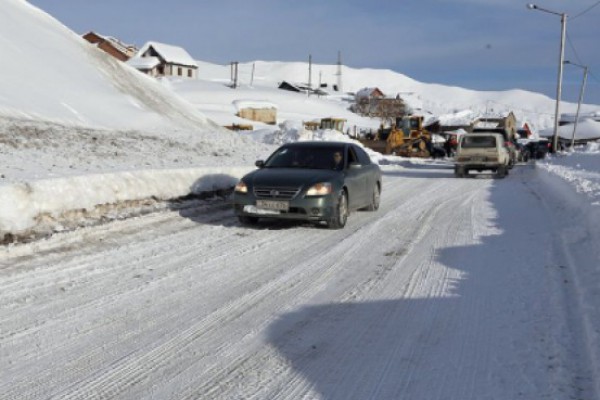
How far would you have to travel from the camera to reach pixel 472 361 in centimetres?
443

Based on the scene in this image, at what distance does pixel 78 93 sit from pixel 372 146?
1806 cm

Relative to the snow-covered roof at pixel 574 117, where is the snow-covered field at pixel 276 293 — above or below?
below

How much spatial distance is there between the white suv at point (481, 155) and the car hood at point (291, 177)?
14493mm

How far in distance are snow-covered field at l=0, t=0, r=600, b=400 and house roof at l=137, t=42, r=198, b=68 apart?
92334mm

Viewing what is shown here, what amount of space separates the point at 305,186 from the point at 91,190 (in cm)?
390

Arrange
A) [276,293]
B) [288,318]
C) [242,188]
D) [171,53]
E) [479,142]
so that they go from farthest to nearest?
[171,53] → [479,142] → [242,188] → [276,293] → [288,318]

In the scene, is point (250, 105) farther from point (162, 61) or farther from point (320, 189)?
point (320, 189)

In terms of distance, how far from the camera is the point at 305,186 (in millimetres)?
10133

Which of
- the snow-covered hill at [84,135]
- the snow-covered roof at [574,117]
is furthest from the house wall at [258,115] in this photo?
the snow-covered roof at [574,117]

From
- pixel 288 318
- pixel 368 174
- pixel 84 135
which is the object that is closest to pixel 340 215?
pixel 368 174

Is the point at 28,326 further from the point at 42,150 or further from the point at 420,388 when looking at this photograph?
the point at 42,150

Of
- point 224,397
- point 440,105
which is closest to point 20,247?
point 224,397

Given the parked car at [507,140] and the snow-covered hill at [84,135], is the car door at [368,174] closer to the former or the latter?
the snow-covered hill at [84,135]

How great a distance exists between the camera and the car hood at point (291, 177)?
33.6ft
